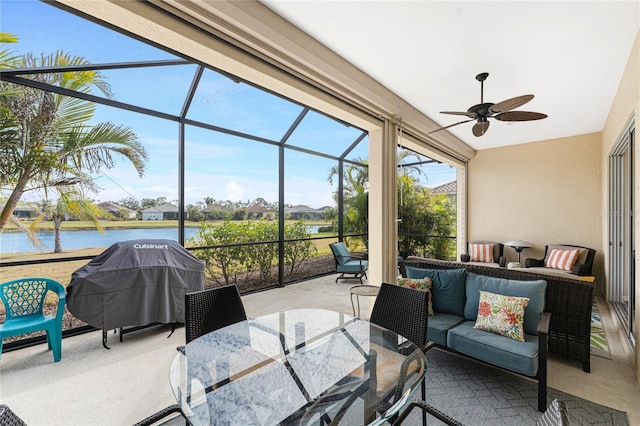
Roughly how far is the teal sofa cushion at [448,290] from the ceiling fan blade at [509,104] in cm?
168

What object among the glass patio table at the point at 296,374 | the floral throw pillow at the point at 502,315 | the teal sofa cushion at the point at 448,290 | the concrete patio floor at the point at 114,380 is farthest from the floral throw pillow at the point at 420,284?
the concrete patio floor at the point at 114,380

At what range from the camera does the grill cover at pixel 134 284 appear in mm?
2934

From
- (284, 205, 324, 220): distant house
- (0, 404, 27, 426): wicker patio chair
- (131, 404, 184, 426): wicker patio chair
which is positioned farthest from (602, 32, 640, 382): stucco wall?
(284, 205, 324, 220): distant house

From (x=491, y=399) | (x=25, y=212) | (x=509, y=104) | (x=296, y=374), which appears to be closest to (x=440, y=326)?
(x=491, y=399)

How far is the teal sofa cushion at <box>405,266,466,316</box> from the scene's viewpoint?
2928mm

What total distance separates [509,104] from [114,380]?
170 inches

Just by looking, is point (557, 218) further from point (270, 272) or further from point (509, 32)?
point (270, 272)

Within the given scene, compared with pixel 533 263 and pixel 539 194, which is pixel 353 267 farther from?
pixel 539 194

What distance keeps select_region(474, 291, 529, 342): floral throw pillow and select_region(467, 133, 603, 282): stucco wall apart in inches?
168

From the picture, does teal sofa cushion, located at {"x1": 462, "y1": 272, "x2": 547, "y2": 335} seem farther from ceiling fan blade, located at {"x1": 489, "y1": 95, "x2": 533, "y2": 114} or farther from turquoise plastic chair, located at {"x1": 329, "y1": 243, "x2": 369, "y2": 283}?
turquoise plastic chair, located at {"x1": 329, "y1": 243, "x2": 369, "y2": 283}

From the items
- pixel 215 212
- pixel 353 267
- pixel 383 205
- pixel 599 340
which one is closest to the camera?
pixel 599 340

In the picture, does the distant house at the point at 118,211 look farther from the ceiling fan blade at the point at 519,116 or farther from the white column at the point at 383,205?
the ceiling fan blade at the point at 519,116

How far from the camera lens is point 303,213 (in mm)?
6402

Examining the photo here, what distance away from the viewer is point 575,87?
351cm
